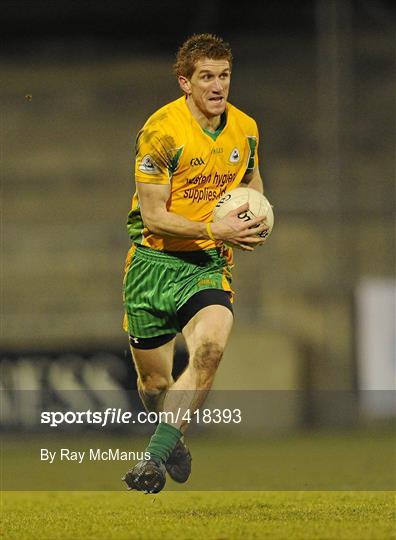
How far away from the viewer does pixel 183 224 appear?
6684mm

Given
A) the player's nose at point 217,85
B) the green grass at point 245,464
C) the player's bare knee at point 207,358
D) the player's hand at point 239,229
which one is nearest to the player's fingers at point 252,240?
the player's hand at point 239,229

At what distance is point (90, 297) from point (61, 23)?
4.66 meters

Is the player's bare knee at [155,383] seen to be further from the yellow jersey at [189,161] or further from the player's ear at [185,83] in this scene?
the player's ear at [185,83]

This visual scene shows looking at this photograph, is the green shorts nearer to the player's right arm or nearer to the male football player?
the male football player

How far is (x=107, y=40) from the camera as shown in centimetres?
2055

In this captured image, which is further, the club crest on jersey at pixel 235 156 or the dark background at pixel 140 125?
the dark background at pixel 140 125

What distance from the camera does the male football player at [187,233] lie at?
664cm

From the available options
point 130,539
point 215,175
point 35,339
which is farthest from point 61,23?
point 130,539

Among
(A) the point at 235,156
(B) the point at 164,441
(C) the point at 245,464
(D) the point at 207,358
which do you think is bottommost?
(C) the point at 245,464

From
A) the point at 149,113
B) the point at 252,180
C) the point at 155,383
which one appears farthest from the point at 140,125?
the point at 155,383

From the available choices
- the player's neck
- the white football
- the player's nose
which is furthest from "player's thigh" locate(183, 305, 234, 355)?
the player's nose

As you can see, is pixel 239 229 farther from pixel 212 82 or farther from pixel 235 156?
pixel 212 82

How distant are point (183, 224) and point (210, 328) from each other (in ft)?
1.96

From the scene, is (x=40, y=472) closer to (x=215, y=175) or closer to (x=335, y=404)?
(x=215, y=175)
